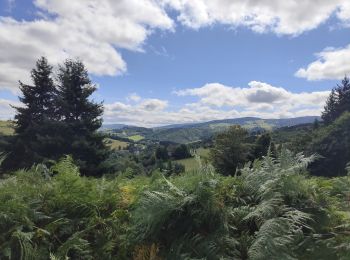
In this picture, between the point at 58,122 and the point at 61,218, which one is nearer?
the point at 61,218

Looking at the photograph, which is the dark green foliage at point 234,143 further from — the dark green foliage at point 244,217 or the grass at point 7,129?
the dark green foliage at point 244,217

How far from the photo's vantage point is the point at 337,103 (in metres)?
109

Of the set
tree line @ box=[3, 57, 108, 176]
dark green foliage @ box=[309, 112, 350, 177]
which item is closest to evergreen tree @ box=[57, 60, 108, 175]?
Result: tree line @ box=[3, 57, 108, 176]

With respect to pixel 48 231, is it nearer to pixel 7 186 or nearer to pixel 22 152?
pixel 7 186

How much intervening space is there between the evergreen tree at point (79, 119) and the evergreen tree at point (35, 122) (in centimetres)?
171

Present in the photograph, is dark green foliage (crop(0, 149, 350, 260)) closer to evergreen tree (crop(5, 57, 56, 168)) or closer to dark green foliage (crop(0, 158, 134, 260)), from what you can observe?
dark green foliage (crop(0, 158, 134, 260))

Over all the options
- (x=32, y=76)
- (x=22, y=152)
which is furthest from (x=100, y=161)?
(x=32, y=76)

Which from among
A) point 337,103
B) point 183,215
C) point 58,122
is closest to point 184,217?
point 183,215

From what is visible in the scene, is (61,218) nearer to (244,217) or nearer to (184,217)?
(184,217)

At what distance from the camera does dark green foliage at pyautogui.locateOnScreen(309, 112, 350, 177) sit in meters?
61.7

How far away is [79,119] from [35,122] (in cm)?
551

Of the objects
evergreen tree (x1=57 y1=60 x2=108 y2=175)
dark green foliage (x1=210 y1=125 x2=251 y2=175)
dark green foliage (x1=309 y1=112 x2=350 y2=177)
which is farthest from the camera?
dark green foliage (x1=309 y1=112 x2=350 y2=177)

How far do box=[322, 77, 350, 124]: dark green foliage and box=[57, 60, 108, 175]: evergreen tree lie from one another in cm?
7846

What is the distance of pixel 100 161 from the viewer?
147ft
